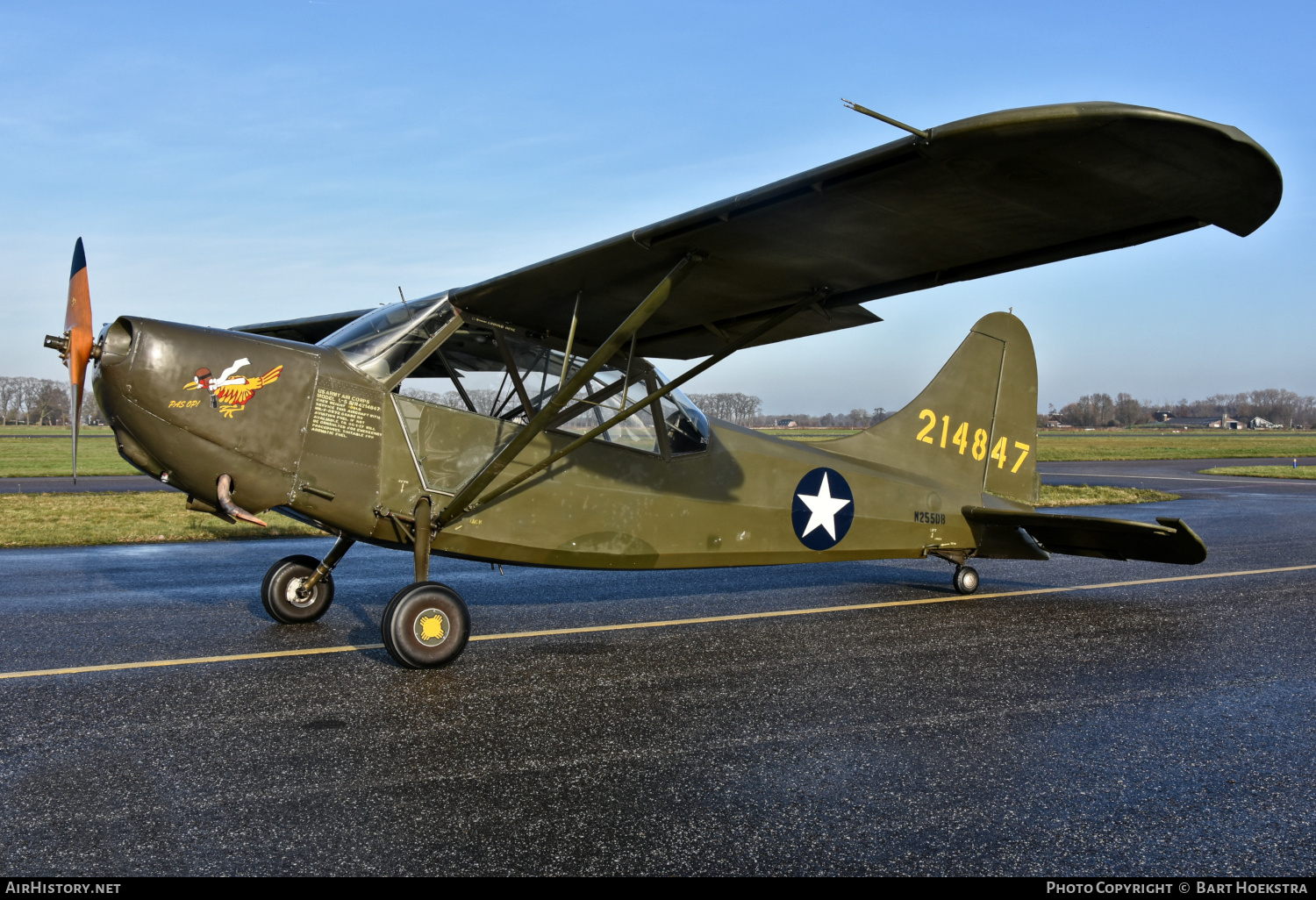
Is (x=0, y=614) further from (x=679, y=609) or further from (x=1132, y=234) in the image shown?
(x=1132, y=234)

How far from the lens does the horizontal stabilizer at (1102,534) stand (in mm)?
6652

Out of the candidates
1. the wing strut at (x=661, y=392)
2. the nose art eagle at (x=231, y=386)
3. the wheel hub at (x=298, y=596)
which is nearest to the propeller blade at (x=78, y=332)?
the nose art eagle at (x=231, y=386)

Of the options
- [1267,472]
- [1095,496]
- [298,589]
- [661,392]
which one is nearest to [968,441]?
[661,392]

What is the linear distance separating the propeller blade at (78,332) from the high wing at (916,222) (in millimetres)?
2169

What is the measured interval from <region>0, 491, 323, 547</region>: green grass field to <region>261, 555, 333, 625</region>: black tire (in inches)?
139

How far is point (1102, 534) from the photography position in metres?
7.40

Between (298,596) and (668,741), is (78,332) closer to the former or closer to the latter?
(298,596)

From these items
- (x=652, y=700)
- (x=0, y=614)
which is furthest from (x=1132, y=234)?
(x=0, y=614)

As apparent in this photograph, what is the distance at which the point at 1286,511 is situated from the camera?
1611 centimetres

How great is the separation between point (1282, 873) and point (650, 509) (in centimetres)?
439

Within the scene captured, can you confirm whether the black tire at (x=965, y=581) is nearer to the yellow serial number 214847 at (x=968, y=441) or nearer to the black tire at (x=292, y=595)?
the yellow serial number 214847 at (x=968, y=441)

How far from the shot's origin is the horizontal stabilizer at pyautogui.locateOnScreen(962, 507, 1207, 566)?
6652mm

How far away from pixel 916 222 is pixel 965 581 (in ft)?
15.9

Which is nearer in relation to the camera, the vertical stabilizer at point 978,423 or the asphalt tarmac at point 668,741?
the asphalt tarmac at point 668,741
